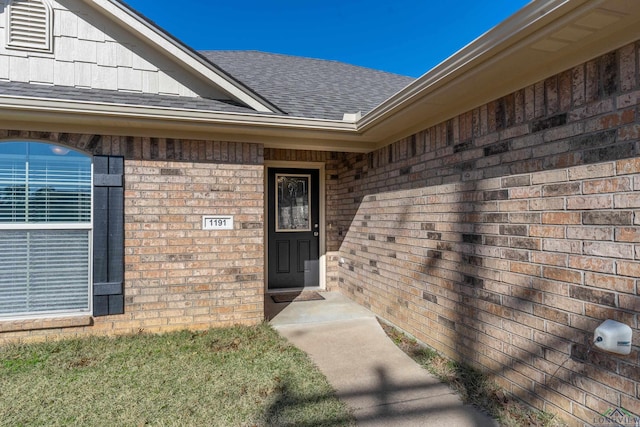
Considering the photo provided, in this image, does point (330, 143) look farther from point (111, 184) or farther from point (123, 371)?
point (123, 371)

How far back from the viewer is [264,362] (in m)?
3.29

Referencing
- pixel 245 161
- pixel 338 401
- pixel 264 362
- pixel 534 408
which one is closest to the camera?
pixel 534 408

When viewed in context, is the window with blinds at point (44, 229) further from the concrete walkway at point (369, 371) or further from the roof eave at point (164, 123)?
the concrete walkway at point (369, 371)

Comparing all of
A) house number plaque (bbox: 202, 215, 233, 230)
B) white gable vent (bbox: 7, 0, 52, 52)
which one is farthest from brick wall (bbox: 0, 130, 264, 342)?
white gable vent (bbox: 7, 0, 52, 52)

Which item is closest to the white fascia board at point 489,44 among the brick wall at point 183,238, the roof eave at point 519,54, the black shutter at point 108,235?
the roof eave at point 519,54

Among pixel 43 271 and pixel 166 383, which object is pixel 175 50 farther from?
pixel 166 383

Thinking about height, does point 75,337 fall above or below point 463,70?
below

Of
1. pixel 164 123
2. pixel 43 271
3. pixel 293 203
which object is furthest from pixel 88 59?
pixel 293 203

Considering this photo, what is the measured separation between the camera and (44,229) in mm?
3668

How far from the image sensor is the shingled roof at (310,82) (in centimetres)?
490

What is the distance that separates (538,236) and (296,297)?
12.5ft

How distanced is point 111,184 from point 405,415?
3.54m

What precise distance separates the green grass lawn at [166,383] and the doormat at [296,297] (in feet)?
5.08

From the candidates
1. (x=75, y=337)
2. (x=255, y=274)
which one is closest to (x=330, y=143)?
(x=255, y=274)
